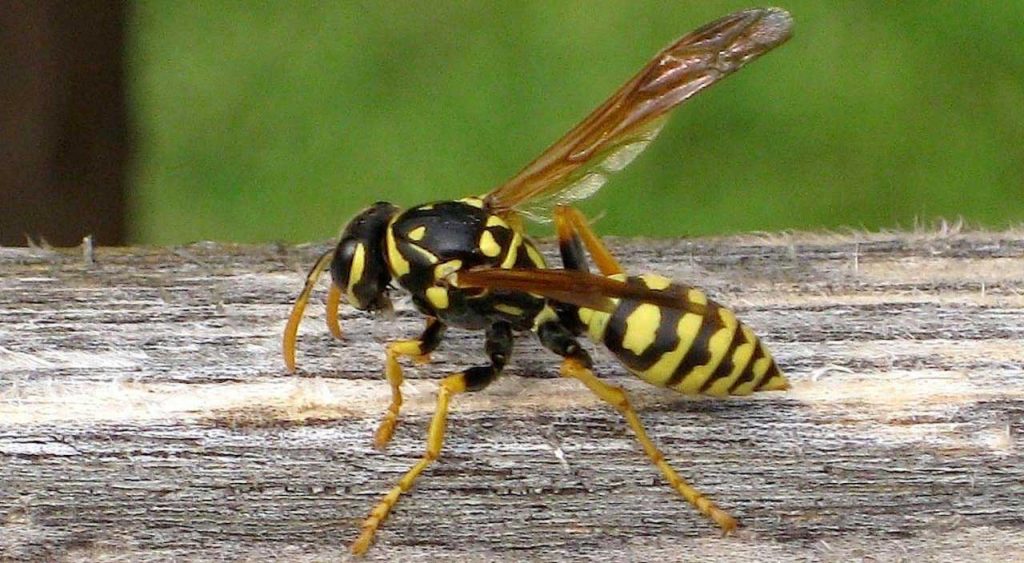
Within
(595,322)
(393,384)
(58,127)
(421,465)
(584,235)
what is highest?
(58,127)

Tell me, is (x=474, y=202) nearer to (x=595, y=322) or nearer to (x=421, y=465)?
(x=595, y=322)

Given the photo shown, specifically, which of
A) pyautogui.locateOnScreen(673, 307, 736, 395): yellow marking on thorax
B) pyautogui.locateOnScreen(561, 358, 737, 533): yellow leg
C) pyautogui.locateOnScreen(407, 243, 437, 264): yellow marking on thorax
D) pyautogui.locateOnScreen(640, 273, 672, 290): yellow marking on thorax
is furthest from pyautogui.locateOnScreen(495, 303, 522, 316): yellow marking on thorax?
pyautogui.locateOnScreen(673, 307, 736, 395): yellow marking on thorax

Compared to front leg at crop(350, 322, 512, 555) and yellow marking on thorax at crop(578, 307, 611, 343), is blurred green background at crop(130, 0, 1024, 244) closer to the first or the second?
yellow marking on thorax at crop(578, 307, 611, 343)

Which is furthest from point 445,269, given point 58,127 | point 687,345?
point 58,127

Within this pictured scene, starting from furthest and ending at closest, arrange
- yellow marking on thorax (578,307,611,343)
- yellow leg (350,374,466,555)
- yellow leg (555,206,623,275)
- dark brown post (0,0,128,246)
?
dark brown post (0,0,128,246), yellow leg (555,206,623,275), yellow marking on thorax (578,307,611,343), yellow leg (350,374,466,555)

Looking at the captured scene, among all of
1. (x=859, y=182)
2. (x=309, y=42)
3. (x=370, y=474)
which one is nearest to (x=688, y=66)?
(x=370, y=474)

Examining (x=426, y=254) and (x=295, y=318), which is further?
(x=426, y=254)

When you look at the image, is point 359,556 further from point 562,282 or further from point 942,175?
point 942,175
